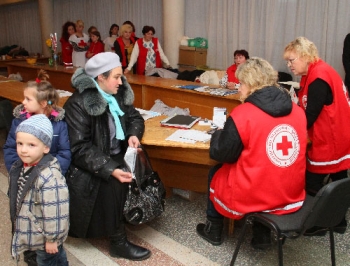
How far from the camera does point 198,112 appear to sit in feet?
13.5

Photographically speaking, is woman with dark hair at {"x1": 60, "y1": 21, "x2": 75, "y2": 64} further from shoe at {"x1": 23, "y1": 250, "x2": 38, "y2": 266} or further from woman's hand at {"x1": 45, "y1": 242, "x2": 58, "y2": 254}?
woman's hand at {"x1": 45, "y1": 242, "x2": 58, "y2": 254}

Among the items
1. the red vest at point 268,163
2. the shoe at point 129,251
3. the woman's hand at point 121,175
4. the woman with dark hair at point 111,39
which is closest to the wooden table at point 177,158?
the woman's hand at point 121,175

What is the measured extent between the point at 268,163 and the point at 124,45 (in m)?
4.54

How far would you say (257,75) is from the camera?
1.90m

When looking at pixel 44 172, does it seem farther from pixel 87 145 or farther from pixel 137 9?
pixel 137 9

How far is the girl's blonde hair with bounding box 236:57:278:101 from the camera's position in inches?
74.9

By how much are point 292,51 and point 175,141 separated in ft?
3.19

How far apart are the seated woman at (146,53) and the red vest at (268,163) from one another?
158 inches

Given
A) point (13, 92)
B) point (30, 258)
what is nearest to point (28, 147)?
point (30, 258)

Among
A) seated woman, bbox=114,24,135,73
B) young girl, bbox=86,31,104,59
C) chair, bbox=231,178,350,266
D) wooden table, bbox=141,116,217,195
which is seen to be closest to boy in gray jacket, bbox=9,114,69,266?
wooden table, bbox=141,116,217,195

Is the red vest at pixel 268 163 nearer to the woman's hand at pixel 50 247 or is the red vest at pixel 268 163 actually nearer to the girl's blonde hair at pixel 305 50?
the girl's blonde hair at pixel 305 50

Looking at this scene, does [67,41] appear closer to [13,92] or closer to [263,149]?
[13,92]

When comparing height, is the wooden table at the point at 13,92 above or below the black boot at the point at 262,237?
above

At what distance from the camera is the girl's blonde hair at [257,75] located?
6.24 feet
